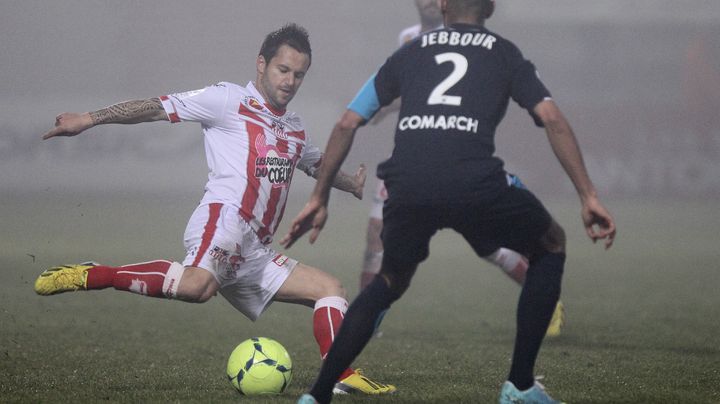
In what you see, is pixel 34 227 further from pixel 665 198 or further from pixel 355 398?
pixel 355 398

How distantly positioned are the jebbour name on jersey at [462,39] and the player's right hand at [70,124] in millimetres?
2072

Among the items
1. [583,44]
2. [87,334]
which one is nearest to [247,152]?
[87,334]

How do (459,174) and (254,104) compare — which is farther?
(254,104)

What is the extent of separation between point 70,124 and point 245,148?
98cm

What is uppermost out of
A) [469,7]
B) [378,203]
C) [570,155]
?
[469,7]

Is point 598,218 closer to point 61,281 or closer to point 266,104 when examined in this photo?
point 266,104

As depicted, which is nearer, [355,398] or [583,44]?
[355,398]

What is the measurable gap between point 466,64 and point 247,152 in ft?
6.43

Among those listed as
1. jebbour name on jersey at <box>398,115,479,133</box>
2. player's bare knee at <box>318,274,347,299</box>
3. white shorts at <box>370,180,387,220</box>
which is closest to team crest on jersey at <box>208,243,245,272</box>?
player's bare knee at <box>318,274,347,299</box>

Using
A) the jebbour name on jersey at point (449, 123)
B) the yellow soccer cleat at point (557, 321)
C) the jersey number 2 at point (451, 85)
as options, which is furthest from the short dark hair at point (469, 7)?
the yellow soccer cleat at point (557, 321)

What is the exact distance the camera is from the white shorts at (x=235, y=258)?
570cm

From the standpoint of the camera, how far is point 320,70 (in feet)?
96.5

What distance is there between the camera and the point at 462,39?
438cm

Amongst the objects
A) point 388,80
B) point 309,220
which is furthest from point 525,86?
point 309,220
